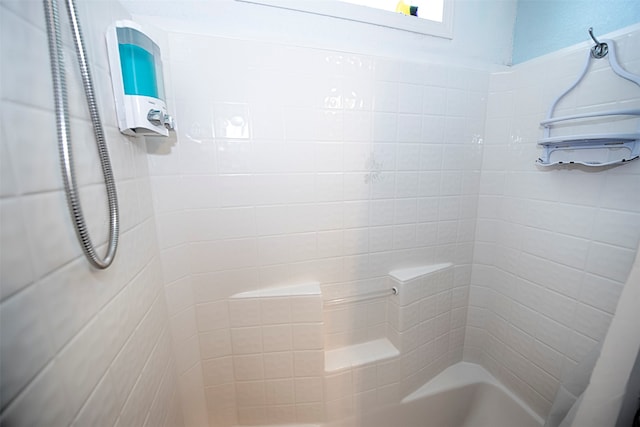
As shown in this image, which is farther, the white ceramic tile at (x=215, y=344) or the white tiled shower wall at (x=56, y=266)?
the white ceramic tile at (x=215, y=344)

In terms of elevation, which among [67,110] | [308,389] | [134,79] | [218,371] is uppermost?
[134,79]

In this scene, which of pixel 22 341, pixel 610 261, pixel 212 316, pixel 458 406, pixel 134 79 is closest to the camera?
pixel 22 341

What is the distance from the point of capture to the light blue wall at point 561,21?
814mm

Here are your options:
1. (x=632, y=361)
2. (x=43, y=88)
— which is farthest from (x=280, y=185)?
(x=632, y=361)

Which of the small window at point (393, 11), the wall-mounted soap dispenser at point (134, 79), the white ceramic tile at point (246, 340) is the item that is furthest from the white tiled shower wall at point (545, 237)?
the wall-mounted soap dispenser at point (134, 79)

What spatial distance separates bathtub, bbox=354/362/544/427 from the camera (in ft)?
3.75

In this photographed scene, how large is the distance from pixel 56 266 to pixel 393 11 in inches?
54.8

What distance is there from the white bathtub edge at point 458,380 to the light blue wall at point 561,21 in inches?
64.1

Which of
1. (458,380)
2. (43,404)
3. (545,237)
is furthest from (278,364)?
(545,237)

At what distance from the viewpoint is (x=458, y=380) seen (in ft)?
4.15

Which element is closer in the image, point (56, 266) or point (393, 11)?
point (56, 266)

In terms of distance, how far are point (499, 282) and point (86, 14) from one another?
71.1 inches

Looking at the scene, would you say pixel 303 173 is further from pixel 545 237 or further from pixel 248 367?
pixel 545 237

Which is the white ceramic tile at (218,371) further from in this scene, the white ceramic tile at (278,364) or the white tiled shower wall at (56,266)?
the white tiled shower wall at (56,266)
